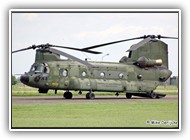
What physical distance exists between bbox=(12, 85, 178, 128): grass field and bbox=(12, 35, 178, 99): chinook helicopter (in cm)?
161

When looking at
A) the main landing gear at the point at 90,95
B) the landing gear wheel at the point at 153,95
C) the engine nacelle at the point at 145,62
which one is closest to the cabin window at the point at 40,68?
the main landing gear at the point at 90,95

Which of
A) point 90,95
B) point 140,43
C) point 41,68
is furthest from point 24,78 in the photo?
point 140,43

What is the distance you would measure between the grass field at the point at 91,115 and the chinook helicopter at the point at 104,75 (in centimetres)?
161

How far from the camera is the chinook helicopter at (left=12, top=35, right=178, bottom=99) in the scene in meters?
14.6

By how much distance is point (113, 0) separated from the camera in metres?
11.8

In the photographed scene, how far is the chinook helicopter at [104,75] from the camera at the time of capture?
14639 mm

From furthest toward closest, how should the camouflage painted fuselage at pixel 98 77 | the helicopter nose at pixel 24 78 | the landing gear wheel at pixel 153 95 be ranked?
1. the camouflage painted fuselage at pixel 98 77
2. the landing gear wheel at pixel 153 95
3. the helicopter nose at pixel 24 78

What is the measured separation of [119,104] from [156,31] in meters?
2.25

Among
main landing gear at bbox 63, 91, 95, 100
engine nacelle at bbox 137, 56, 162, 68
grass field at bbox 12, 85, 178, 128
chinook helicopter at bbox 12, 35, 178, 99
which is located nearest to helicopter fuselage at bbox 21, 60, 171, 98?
chinook helicopter at bbox 12, 35, 178, 99

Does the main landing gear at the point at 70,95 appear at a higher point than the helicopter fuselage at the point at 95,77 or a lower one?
lower

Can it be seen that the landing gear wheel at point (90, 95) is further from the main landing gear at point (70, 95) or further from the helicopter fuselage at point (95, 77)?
the helicopter fuselage at point (95, 77)

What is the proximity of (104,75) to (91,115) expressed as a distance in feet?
14.1

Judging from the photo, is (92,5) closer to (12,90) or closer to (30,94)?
(12,90)

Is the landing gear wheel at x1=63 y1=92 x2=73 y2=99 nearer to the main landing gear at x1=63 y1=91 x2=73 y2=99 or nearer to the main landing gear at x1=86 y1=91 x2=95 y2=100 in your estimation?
the main landing gear at x1=63 y1=91 x2=73 y2=99
